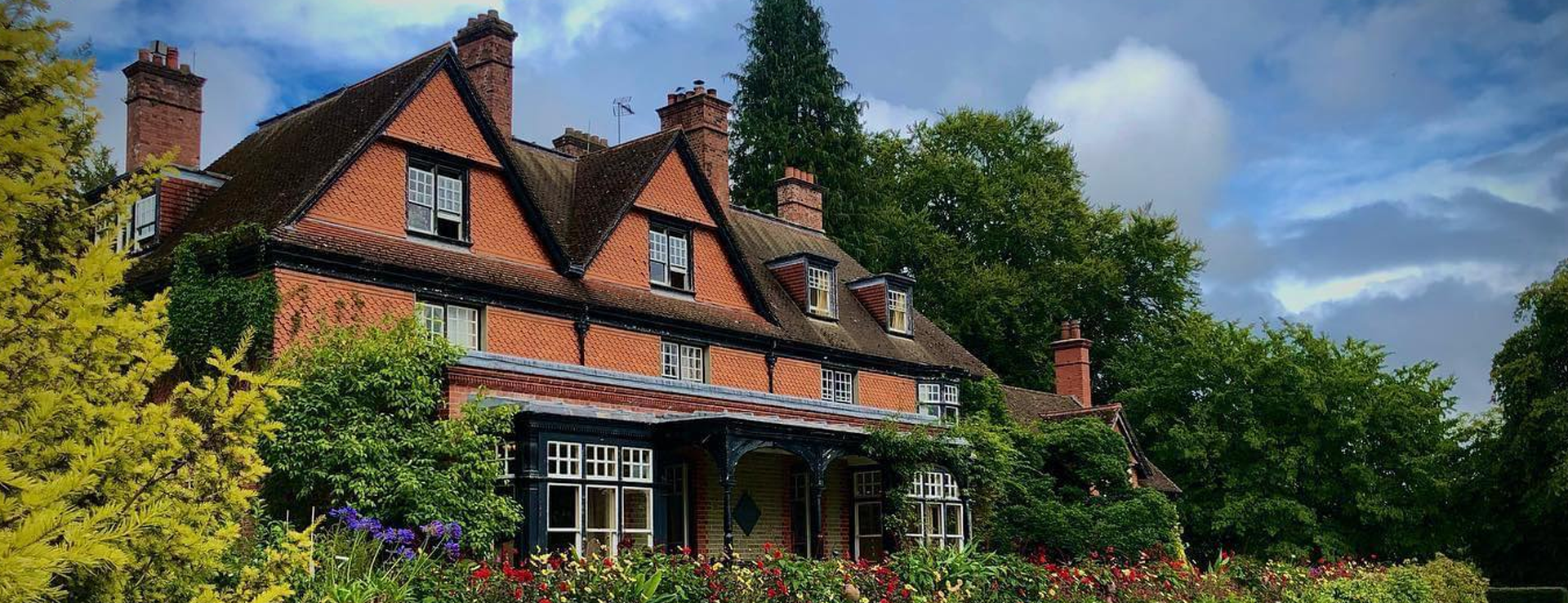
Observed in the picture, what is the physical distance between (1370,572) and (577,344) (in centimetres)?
1678

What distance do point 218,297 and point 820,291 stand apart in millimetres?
14905

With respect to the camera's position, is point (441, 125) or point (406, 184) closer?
point (406, 184)

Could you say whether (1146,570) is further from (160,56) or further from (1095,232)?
(1095,232)

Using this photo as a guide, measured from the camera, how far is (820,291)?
32.4 metres

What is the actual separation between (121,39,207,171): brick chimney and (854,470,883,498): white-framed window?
44.2ft

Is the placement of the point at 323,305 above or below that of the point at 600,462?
above

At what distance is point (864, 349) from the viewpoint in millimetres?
32125

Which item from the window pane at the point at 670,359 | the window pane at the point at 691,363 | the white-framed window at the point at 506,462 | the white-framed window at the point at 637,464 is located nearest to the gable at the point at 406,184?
the window pane at the point at 670,359

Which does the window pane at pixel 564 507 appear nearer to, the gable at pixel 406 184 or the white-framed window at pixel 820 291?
the gable at pixel 406 184

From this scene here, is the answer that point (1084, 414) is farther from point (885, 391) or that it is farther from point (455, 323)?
point (455, 323)

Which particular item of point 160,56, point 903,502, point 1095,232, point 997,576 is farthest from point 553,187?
point 1095,232

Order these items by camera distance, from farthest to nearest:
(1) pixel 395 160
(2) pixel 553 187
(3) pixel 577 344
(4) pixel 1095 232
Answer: (4) pixel 1095 232, (2) pixel 553 187, (3) pixel 577 344, (1) pixel 395 160

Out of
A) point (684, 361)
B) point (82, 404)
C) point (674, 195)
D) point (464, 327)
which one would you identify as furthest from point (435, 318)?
point (82, 404)

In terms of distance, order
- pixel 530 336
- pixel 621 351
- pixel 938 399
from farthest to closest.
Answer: pixel 938 399
pixel 621 351
pixel 530 336
